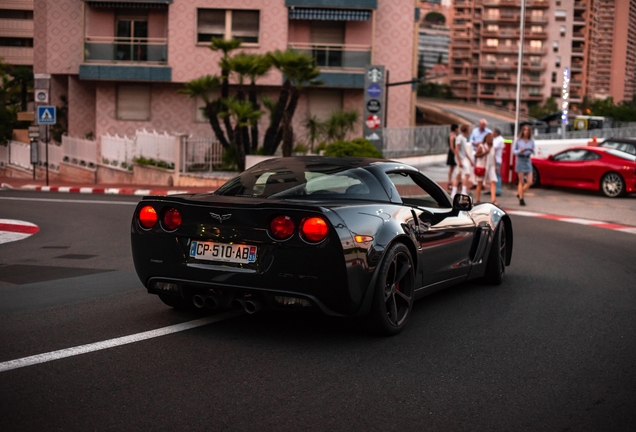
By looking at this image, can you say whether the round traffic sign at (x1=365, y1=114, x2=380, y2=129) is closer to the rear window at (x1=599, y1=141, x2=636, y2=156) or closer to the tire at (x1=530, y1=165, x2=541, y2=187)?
the tire at (x1=530, y1=165, x2=541, y2=187)

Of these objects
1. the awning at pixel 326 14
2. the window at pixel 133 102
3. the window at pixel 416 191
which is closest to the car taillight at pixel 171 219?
the window at pixel 416 191

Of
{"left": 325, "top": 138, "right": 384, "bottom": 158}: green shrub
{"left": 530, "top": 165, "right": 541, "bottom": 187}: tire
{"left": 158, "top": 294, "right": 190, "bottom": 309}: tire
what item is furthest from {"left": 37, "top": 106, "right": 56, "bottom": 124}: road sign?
{"left": 158, "top": 294, "right": 190, "bottom": 309}: tire

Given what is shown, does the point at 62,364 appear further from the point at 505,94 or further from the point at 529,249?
the point at 505,94

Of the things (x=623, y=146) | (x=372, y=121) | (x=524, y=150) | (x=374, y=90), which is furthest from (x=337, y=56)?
(x=524, y=150)

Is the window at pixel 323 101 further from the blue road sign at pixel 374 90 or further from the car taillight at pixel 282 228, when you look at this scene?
the car taillight at pixel 282 228

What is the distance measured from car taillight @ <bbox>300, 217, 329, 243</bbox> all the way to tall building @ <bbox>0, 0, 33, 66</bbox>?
7690 cm

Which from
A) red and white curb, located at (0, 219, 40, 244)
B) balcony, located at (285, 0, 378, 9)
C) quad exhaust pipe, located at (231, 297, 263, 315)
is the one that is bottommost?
red and white curb, located at (0, 219, 40, 244)

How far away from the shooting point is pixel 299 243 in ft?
19.0

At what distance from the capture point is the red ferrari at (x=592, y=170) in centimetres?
2222

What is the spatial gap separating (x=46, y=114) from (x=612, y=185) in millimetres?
17777

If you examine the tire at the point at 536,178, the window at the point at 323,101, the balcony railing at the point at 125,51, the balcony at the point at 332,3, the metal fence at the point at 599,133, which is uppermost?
the balcony at the point at 332,3

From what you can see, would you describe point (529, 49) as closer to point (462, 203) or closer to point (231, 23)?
point (231, 23)

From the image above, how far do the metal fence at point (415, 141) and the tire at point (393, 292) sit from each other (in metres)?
26.0

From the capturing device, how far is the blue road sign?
28328 millimetres
